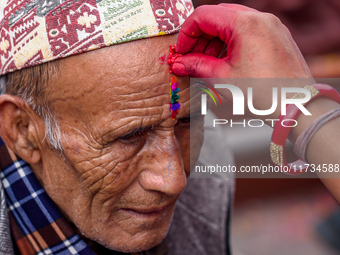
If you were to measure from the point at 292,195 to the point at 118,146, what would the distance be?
3.70 metres

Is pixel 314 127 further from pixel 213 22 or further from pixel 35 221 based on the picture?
pixel 35 221

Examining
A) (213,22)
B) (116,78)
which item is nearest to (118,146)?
(116,78)

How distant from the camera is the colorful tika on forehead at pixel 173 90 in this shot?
129 cm

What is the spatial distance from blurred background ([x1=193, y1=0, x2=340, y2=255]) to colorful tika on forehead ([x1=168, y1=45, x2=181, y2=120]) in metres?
2.33

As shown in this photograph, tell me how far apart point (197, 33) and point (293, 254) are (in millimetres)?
3321

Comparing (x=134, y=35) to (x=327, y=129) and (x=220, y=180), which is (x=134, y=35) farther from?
(x=220, y=180)

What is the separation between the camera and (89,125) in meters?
1.33

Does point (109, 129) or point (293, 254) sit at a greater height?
point (109, 129)

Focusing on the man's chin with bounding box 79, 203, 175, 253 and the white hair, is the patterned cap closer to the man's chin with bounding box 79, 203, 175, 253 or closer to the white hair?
the white hair

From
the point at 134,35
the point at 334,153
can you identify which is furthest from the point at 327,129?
the point at 134,35

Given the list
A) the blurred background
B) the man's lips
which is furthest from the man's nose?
Answer: the blurred background

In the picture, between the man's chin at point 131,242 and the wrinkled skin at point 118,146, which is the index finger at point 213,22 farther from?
the man's chin at point 131,242

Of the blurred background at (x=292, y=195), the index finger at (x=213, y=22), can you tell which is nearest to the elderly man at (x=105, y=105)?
the index finger at (x=213, y=22)

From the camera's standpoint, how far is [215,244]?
2.36 metres
